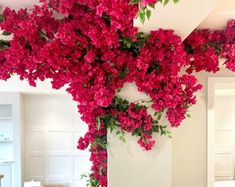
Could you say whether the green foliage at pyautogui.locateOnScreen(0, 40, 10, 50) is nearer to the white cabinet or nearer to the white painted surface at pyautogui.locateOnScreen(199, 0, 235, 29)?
the white painted surface at pyautogui.locateOnScreen(199, 0, 235, 29)

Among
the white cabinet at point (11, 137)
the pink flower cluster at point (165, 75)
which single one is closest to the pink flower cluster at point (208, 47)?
the pink flower cluster at point (165, 75)

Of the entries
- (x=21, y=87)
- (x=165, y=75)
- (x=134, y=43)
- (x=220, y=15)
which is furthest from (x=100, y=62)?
(x=21, y=87)

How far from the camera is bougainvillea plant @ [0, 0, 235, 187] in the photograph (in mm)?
2338

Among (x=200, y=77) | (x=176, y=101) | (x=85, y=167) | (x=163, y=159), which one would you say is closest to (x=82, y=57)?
(x=176, y=101)

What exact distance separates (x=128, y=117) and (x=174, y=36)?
72 cm

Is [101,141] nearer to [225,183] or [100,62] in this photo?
[100,62]

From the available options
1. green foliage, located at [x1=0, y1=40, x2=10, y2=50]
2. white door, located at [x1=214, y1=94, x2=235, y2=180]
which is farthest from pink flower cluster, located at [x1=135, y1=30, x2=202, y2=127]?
white door, located at [x1=214, y1=94, x2=235, y2=180]

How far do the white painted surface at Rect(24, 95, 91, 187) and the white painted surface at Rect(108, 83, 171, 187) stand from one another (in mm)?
4215

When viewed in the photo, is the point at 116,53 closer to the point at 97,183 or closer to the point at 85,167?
the point at 97,183

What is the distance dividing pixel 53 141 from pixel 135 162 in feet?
14.5

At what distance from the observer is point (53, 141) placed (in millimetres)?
6801

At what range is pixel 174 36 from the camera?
2434mm

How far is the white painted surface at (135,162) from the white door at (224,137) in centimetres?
495

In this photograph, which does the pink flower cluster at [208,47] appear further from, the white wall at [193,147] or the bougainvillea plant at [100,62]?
the white wall at [193,147]
